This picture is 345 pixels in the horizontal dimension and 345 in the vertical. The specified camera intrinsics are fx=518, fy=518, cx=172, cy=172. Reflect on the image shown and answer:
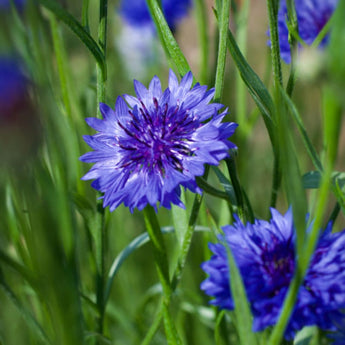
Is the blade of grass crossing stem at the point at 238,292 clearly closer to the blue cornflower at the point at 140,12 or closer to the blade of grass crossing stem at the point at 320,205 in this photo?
the blade of grass crossing stem at the point at 320,205

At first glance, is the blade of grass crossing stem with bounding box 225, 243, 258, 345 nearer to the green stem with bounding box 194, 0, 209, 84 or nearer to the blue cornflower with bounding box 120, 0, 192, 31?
the green stem with bounding box 194, 0, 209, 84

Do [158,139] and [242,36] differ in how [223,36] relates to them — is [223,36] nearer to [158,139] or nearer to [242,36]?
[158,139]

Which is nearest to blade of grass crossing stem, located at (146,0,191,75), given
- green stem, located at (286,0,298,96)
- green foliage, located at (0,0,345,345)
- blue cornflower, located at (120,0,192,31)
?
green foliage, located at (0,0,345,345)

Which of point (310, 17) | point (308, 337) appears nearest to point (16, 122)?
point (308, 337)

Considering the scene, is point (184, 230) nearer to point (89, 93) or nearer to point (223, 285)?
point (223, 285)

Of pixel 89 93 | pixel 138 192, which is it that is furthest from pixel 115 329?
pixel 138 192

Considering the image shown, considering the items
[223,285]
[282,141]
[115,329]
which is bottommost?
[115,329]
